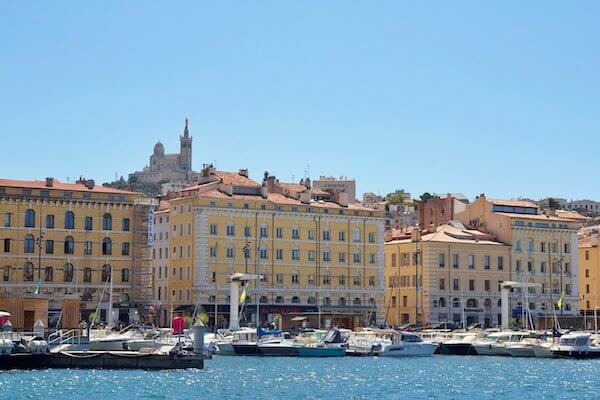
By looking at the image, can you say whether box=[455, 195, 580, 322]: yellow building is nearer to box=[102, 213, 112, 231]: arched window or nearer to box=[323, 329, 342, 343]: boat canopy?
box=[323, 329, 342, 343]: boat canopy

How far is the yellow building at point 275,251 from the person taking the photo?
11831 centimetres

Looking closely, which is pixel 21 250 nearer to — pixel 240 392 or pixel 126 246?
pixel 126 246

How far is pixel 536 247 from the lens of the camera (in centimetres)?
13762

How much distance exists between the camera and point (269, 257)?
121000 millimetres

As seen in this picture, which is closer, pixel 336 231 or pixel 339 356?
pixel 339 356

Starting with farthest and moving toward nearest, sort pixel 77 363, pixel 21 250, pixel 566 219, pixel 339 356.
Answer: pixel 566 219 < pixel 21 250 < pixel 339 356 < pixel 77 363

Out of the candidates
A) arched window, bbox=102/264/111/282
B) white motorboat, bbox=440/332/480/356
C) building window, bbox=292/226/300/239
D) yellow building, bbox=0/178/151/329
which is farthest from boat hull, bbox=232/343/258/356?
building window, bbox=292/226/300/239

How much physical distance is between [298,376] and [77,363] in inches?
496

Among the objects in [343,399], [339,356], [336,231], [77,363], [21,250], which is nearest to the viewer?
[343,399]

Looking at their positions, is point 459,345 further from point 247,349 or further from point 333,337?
point 247,349

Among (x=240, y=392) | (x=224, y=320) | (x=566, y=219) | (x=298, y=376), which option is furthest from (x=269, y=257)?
(x=240, y=392)

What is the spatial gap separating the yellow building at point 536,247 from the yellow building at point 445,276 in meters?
1.82

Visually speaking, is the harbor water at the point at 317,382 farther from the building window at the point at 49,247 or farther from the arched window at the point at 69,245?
the building window at the point at 49,247

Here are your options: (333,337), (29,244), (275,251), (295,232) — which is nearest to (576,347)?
(333,337)
